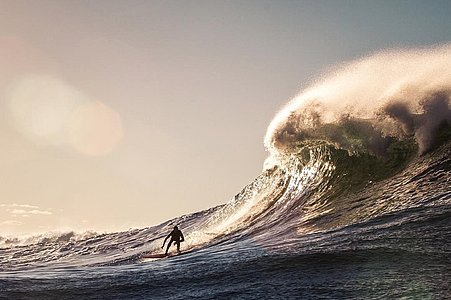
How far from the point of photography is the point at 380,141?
17.4 metres

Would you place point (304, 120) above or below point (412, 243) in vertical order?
above

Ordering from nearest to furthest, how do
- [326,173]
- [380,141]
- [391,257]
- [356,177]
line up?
[391,257] < [356,177] < [380,141] < [326,173]

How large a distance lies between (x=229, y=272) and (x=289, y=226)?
19.4ft

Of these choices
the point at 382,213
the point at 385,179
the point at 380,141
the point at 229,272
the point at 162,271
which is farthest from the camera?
the point at 380,141

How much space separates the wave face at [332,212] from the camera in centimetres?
812

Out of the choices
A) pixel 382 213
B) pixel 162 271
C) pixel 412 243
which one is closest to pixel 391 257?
pixel 412 243

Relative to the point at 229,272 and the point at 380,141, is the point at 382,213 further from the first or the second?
the point at 380,141

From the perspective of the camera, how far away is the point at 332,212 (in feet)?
44.7

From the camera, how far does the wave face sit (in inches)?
320

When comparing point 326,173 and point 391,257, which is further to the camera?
point 326,173

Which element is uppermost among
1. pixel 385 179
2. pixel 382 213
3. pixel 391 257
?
pixel 385 179

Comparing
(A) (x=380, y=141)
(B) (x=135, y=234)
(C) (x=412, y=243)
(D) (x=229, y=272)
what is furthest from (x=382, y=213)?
(B) (x=135, y=234)

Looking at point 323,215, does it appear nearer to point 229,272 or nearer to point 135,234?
point 229,272

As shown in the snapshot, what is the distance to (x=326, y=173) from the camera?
18625 mm
